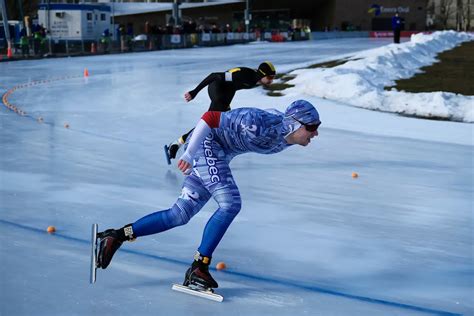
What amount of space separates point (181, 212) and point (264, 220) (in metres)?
1.93

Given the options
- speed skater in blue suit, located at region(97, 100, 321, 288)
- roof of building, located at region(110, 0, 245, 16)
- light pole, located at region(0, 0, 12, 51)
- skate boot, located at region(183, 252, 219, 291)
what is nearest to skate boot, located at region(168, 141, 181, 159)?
speed skater in blue suit, located at region(97, 100, 321, 288)

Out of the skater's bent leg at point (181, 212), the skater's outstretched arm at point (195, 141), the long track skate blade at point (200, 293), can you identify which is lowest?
the long track skate blade at point (200, 293)

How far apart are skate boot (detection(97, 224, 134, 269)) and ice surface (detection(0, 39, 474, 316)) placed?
18cm

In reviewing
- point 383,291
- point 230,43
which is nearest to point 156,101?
point 383,291

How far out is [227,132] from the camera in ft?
13.9

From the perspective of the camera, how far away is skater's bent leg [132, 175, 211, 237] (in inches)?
170

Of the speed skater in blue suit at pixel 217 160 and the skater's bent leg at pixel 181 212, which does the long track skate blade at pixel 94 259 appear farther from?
Result: the skater's bent leg at pixel 181 212

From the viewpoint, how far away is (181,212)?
4316 mm

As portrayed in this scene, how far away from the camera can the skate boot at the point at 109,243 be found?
4266 mm

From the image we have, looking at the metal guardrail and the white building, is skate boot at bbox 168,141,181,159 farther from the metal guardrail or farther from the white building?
the white building

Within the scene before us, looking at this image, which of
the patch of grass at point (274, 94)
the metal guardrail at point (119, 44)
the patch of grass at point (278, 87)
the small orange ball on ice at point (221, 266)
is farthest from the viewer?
the metal guardrail at point (119, 44)

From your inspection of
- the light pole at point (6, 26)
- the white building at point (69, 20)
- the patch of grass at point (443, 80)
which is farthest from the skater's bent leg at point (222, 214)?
the white building at point (69, 20)

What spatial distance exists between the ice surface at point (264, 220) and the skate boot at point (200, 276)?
0.10 m

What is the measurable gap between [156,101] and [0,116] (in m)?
3.64
